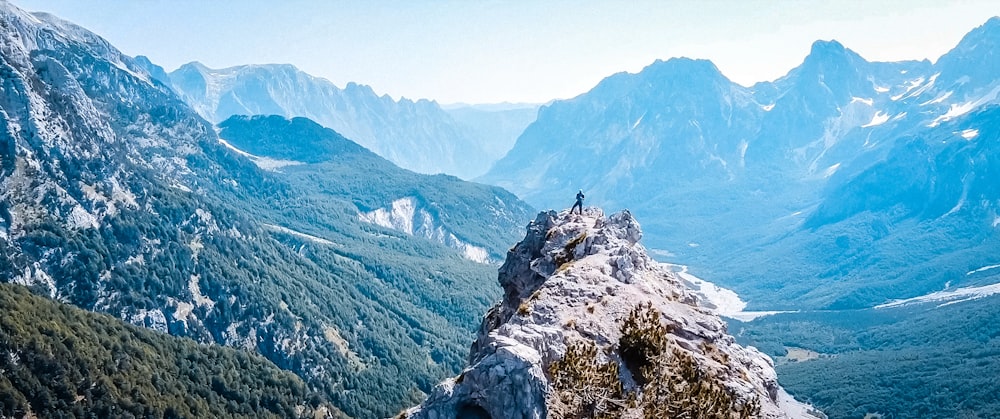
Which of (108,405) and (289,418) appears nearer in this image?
(108,405)

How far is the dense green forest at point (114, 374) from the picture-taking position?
142m

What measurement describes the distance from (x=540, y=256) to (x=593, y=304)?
919 inches

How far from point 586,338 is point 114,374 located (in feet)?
488

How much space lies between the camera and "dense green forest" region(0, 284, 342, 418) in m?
142

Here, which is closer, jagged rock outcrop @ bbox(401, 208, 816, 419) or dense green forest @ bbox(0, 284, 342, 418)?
jagged rock outcrop @ bbox(401, 208, 816, 419)

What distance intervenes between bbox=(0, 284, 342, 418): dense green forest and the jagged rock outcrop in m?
117

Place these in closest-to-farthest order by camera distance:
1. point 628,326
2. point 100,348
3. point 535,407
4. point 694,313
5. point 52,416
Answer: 1. point 535,407
2. point 628,326
3. point 694,313
4. point 52,416
5. point 100,348

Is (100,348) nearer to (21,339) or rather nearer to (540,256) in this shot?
(21,339)

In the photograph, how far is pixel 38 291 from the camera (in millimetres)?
193125

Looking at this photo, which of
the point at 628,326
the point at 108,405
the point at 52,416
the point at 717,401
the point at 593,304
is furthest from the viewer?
the point at 108,405

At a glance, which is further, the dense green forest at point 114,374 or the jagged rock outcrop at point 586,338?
the dense green forest at point 114,374

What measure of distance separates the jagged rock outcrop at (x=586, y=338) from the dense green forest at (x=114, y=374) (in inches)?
4621

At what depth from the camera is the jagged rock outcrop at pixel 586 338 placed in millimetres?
37844

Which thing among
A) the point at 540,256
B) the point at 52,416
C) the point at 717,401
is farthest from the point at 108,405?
the point at 717,401
